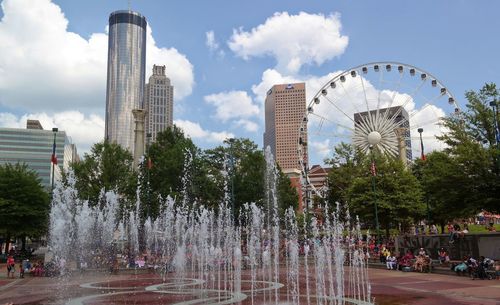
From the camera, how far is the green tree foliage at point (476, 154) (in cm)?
2902

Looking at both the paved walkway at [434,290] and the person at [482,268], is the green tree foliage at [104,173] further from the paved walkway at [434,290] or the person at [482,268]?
the person at [482,268]

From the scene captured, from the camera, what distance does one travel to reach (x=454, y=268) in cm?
2409

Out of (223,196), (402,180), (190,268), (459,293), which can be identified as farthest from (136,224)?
(459,293)

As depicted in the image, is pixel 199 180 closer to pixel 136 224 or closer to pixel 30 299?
pixel 136 224

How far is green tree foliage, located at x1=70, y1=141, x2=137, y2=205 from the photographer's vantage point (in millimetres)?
53562

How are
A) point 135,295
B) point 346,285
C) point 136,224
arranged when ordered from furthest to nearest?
point 136,224 → point 346,285 → point 135,295

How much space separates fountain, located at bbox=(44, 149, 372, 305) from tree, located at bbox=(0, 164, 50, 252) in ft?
5.74

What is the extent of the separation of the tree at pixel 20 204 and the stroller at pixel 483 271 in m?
37.1

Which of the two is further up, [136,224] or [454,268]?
[136,224]

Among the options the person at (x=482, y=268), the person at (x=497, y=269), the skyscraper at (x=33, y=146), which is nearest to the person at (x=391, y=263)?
the person at (x=482, y=268)

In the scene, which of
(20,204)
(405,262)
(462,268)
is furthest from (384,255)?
(20,204)

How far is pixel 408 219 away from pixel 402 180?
12.5 feet

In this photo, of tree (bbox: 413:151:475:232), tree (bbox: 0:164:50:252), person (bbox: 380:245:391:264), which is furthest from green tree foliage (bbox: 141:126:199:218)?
tree (bbox: 413:151:475:232)

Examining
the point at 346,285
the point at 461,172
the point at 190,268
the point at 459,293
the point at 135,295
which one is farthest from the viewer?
the point at 190,268
